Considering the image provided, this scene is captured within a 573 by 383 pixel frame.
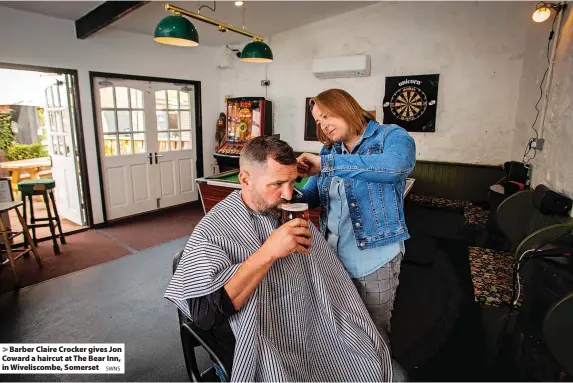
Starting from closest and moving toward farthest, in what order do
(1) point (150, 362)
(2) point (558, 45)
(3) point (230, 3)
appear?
(1) point (150, 362)
(2) point (558, 45)
(3) point (230, 3)

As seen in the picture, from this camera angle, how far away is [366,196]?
1423mm

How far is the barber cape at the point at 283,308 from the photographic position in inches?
42.9

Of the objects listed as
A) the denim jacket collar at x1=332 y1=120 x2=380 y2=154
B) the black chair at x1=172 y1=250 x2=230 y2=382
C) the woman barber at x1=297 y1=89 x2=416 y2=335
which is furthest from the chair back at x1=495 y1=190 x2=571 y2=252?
the black chair at x1=172 y1=250 x2=230 y2=382

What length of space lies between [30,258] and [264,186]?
390 cm

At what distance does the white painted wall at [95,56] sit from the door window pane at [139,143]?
0.65m

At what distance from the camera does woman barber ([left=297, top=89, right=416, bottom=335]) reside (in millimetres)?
1392

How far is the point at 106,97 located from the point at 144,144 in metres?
0.88

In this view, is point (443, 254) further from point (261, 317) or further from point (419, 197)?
point (261, 317)

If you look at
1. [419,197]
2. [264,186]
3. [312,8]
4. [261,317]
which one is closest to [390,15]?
[312,8]

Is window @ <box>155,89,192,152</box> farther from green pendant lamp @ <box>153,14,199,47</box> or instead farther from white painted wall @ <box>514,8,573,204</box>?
white painted wall @ <box>514,8,573,204</box>

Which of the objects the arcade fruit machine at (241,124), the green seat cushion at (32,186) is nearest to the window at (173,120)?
the arcade fruit machine at (241,124)

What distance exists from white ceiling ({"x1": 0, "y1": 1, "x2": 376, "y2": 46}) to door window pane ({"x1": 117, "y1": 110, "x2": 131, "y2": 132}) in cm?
117

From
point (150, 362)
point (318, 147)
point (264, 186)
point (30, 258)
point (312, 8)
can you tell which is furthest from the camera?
point (318, 147)

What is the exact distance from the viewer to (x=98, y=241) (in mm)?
4383
